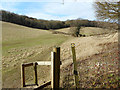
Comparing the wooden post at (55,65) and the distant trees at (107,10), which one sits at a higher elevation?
the distant trees at (107,10)

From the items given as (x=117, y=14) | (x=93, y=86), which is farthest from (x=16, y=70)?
(x=117, y=14)

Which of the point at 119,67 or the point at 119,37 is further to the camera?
the point at 119,37

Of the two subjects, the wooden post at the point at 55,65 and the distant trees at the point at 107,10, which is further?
the distant trees at the point at 107,10

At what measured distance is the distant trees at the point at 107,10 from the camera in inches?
444

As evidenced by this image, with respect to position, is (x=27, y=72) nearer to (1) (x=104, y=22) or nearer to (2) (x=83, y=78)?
(2) (x=83, y=78)

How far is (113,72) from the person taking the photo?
15.4 ft

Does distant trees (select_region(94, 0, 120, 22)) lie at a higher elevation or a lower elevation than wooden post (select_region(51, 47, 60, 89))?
higher

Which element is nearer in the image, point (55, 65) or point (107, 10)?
point (55, 65)

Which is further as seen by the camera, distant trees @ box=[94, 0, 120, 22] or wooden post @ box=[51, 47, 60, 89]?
distant trees @ box=[94, 0, 120, 22]

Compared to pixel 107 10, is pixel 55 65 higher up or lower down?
lower down

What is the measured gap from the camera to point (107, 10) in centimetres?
1208

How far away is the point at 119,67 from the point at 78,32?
23100 mm

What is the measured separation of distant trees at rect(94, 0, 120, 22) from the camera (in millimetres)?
11273

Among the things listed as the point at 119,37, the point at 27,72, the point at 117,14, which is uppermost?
the point at 117,14
